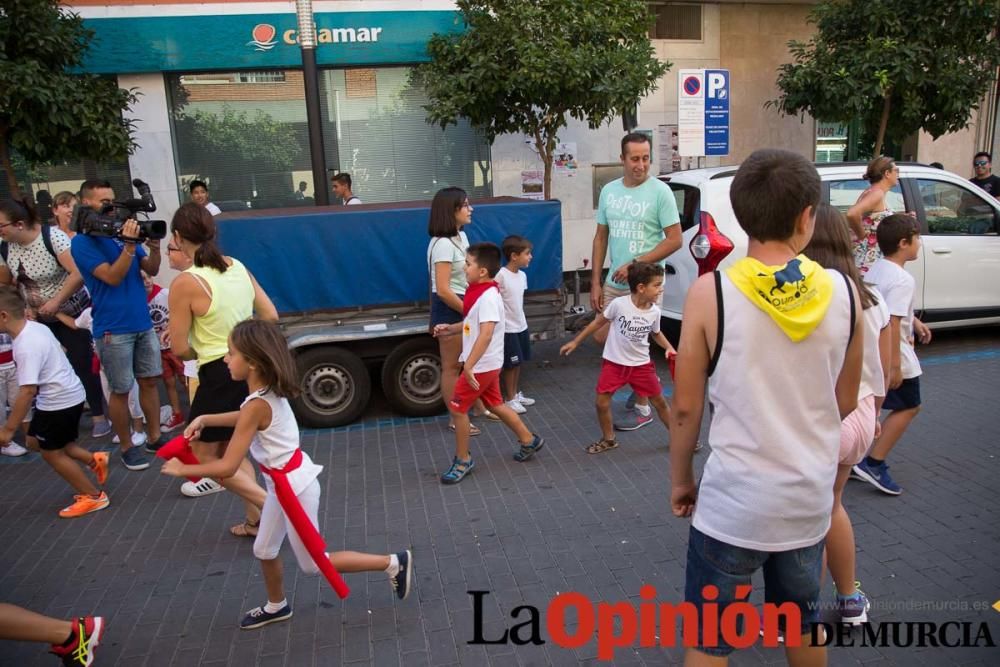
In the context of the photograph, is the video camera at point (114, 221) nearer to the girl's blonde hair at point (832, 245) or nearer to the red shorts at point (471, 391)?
the red shorts at point (471, 391)

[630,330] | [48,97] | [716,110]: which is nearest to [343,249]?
[630,330]

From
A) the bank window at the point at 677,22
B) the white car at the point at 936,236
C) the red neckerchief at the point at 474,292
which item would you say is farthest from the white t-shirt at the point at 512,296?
the bank window at the point at 677,22

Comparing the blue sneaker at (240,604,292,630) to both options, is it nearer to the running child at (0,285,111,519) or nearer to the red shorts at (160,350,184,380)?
the running child at (0,285,111,519)

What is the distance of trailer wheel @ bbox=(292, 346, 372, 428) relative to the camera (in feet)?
19.7

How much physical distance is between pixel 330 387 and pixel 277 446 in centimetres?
289

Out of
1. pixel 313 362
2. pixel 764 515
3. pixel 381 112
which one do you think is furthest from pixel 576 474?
pixel 381 112

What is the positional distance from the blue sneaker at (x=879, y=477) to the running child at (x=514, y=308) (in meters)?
2.60

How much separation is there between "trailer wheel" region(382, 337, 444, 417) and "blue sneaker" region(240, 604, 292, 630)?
2.84m

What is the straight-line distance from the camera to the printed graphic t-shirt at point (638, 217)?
5.60 m

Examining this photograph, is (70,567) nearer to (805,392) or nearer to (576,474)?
(576,474)

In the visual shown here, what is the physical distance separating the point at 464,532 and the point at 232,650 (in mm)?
1390

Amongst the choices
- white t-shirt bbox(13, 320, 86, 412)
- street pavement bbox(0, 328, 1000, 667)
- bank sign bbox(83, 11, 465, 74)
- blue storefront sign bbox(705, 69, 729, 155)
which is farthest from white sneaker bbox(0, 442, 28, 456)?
blue storefront sign bbox(705, 69, 729, 155)

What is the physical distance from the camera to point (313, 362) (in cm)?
599

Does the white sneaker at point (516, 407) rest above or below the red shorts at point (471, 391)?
below
